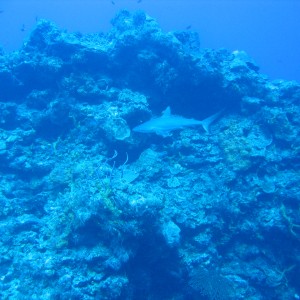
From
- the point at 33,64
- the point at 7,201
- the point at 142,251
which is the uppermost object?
the point at 33,64

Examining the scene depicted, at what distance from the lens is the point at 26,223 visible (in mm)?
7906

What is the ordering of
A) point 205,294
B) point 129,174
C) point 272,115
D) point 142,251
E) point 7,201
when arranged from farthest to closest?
1. point 272,115
2. point 129,174
3. point 7,201
4. point 205,294
5. point 142,251

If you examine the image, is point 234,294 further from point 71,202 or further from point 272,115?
point 272,115

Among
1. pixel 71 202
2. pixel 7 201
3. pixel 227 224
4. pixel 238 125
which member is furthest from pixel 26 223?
pixel 238 125

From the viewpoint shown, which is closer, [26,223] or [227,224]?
[26,223]

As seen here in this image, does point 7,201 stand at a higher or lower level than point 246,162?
lower

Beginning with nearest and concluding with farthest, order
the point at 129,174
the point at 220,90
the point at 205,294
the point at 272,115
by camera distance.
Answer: the point at 205,294
the point at 129,174
the point at 272,115
the point at 220,90

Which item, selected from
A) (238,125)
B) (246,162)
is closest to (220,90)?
(238,125)

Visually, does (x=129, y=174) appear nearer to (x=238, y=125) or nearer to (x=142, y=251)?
(x=142, y=251)

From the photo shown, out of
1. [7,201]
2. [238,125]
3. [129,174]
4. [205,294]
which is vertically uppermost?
[238,125]

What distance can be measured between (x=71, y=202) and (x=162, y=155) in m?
4.28

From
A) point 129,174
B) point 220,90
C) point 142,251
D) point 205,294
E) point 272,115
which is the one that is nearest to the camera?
point 142,251

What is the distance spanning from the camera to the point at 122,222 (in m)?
6.29

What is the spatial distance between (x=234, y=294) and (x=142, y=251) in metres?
2.95
